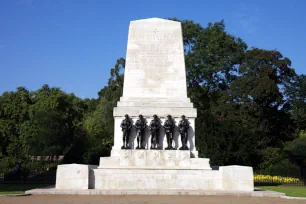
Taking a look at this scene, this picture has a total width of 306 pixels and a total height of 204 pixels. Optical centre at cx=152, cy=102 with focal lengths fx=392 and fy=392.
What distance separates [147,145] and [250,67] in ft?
77.5

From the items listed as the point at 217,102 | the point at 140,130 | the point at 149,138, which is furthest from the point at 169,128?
the point at 217,102

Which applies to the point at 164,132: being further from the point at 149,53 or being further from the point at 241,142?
the point at 241,142

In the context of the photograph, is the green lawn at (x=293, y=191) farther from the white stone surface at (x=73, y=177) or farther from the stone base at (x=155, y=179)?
the white stone surface at (x=73, y=177)

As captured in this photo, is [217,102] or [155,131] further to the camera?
[217,102]

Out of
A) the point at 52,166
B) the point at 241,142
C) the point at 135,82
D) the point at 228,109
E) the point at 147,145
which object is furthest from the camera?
the point at 228,109

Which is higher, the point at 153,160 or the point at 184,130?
the point at 184,130

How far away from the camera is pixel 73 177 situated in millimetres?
18094

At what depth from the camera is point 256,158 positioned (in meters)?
30.5

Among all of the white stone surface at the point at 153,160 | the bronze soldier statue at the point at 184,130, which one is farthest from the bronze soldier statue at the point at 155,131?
the bronze soldier statue at the point at 184,130

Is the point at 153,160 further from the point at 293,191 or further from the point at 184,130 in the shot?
the point at 293,191

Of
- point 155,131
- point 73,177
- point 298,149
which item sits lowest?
point 73,177

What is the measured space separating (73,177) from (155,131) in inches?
203

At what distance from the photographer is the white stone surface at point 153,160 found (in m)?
20.1

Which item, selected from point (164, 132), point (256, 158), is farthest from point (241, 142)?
point (164, 132)
